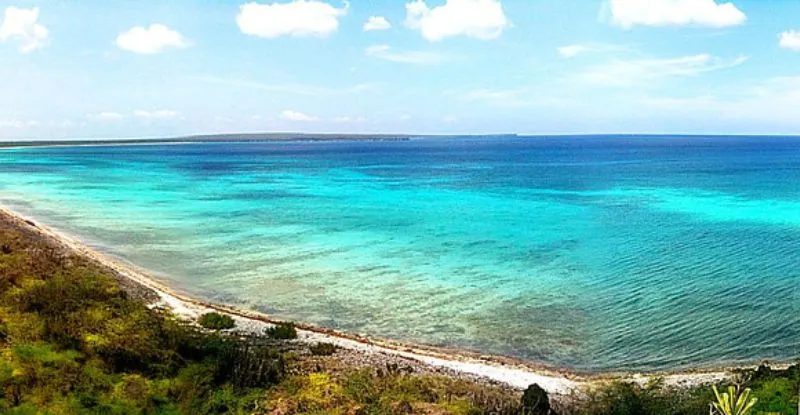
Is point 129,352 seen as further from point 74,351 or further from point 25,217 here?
point 25,217

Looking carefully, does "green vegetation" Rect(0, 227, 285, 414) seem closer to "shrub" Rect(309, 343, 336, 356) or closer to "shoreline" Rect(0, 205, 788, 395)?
"shrub" Rect(309, 343, 336, 356)

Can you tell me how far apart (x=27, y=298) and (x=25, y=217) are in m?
32.9

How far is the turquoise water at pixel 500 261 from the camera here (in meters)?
19.7

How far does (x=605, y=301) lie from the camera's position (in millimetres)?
22938

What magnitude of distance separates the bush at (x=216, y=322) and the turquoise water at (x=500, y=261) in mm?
2822

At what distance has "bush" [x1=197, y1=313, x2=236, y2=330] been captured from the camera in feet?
61.3

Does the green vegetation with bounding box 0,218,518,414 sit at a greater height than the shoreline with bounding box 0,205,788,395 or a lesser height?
greater

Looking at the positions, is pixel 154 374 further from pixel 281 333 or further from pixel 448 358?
pixel 448 358

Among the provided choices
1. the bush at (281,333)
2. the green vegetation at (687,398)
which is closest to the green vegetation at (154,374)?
the bush at (281,333)

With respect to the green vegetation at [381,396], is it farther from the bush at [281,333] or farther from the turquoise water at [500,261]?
the turquoise water at [500,261]

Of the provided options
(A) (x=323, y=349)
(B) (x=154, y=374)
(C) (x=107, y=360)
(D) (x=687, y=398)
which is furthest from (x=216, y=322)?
(D) (x=687, y=398)

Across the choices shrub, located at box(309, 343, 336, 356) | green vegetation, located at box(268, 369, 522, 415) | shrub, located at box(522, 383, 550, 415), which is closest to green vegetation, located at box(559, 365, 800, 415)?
shrub, located at box(522, 383, 550, 415)

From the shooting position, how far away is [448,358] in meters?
17.8

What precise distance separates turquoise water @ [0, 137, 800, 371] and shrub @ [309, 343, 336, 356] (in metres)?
3.72
